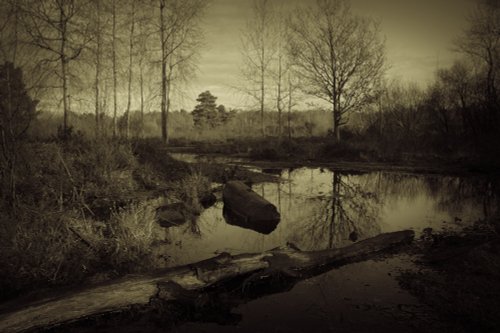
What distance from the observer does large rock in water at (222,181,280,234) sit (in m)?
7.69

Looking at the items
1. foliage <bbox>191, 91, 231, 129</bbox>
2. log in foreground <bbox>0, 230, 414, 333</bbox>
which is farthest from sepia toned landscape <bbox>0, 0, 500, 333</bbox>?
foliage <bbox>191, 91, 231, 129</bbox>

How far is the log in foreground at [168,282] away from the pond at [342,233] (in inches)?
11.8

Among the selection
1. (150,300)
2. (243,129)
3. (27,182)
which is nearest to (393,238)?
(150,300)

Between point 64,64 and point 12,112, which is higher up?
point 64,64

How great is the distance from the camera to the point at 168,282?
161 inches

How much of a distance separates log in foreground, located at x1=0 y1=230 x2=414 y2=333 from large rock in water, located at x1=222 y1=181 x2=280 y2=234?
211 centimetres

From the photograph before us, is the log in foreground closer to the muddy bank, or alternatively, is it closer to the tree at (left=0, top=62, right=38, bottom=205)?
the muddy bank

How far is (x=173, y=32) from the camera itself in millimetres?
22906

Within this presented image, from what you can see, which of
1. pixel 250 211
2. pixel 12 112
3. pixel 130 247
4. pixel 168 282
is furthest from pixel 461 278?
pixel 12 112

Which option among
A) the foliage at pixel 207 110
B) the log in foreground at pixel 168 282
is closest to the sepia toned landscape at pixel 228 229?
the log in foreground at pixel 168 282

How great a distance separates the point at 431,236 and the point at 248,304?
4060 millimetres

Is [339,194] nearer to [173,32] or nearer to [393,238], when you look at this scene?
[393,238]

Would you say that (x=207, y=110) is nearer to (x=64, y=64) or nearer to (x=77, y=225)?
(x=64, y=64)

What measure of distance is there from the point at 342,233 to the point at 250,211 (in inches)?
A: 86.8
